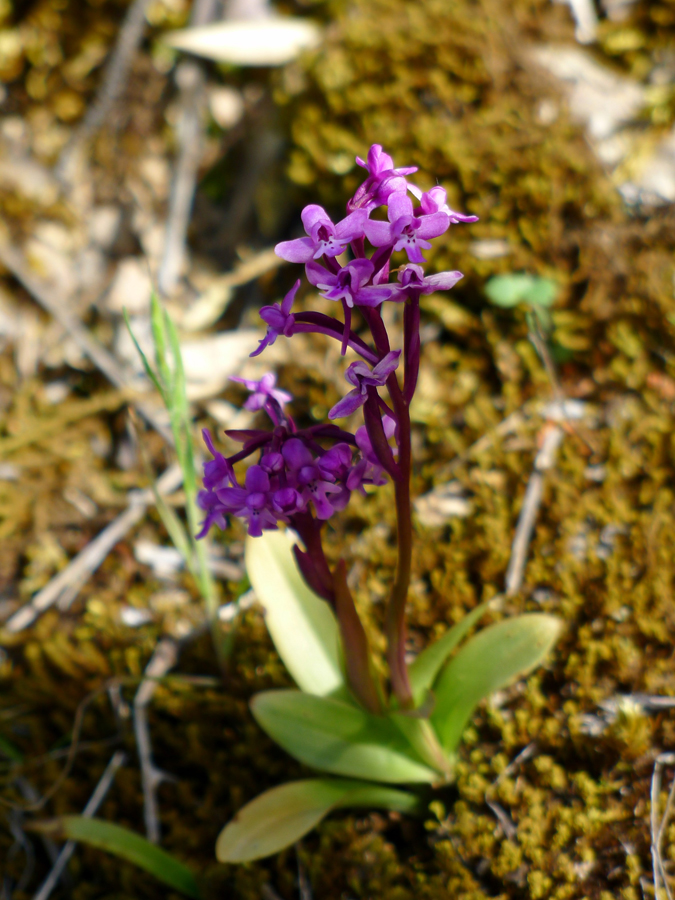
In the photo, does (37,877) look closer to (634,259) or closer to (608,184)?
(634,259)

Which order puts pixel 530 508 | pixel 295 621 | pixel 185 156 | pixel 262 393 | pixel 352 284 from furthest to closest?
pixel 185 156, pixel 530 508, pixel 295 621, pixel 262 393, pixel 352 284

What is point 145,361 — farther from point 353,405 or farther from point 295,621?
point 295,621

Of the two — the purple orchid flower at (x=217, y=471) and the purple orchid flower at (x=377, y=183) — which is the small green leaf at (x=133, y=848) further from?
the purple orchid flower at (x=377, y=183)

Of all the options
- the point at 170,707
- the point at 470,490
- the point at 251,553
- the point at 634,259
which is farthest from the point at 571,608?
the point at 634,259

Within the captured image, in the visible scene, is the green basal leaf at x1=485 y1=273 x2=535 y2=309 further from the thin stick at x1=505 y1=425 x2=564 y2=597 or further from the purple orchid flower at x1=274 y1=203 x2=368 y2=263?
the purple orchid flower at x1=274 y1=203 x2=368 y2=263

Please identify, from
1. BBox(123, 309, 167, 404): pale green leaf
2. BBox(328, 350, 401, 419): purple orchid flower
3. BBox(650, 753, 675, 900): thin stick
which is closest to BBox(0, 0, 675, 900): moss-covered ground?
BBox(650, 753, 675, 900): thin stick

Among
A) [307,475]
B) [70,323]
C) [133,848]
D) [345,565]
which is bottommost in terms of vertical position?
[133,848]

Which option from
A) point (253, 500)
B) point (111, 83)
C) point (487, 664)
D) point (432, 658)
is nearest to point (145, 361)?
point (253, 500)

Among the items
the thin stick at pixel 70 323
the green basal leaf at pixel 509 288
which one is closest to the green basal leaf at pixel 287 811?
the thin stick at pixel 70 323
